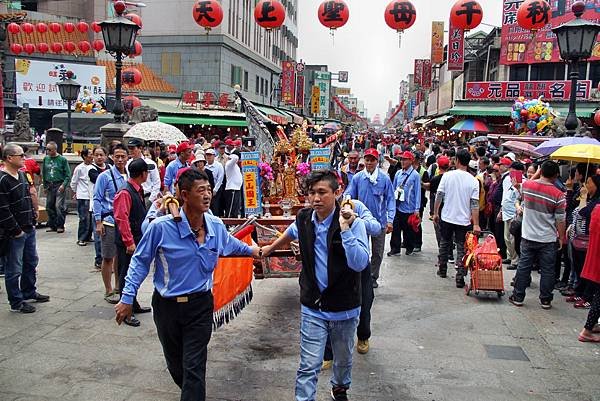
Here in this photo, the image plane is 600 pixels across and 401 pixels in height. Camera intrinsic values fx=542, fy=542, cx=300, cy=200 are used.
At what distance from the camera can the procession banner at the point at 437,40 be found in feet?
124

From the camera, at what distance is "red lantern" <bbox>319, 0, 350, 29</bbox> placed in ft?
42.3

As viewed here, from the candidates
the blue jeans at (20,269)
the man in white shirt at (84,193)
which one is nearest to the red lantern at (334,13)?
the man in white shirt at (84,193)

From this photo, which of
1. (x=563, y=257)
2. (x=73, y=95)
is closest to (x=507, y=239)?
(x=563, y=257)

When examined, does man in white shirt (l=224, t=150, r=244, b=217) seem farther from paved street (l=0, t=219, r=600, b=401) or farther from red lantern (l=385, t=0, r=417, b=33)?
red lantern (l=385, t=0, r=417, b=33)

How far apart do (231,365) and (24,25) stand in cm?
2707

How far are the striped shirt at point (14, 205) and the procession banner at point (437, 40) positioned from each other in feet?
117

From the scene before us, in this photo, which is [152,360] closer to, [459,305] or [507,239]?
[459,305]

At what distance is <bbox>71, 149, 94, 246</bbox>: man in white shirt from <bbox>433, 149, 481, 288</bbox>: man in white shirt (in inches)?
236

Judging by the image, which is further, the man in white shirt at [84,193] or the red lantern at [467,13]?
the red lantern at [467,13]

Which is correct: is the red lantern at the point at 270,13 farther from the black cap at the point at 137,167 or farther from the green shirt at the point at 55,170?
the black cap at the point at 137,167

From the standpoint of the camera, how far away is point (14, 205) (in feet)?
20.5

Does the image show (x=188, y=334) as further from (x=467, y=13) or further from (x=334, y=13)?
(x=467, y=13)

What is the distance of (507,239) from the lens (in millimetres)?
9477

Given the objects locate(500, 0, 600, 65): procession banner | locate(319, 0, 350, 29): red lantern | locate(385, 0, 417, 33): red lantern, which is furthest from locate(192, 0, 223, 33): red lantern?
locate(500, 0, 600, 65): procession banner
